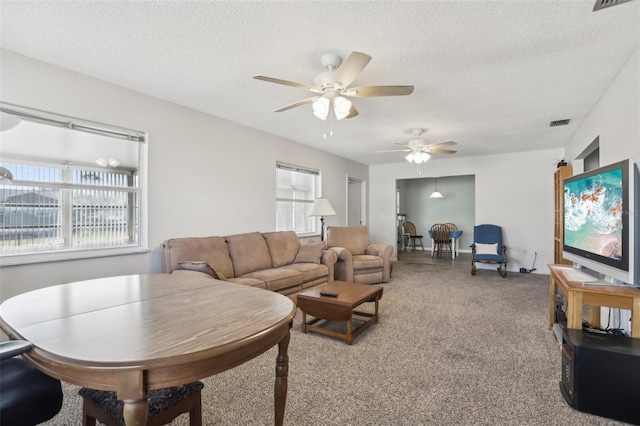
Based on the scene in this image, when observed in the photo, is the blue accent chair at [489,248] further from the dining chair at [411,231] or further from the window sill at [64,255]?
the window sill at [64,255]

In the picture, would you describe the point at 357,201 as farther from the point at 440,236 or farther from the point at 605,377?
the point at 605,377

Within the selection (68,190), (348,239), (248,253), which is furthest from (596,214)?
(68,190)

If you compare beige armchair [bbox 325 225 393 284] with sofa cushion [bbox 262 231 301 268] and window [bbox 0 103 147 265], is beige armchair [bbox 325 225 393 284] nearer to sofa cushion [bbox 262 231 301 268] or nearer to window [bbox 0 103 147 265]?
sofa cushion [bbox 262 231 301 268]

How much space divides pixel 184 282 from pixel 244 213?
2.68m

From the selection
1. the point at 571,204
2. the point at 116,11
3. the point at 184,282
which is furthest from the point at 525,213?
the point at 116,11

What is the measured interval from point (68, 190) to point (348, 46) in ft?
9.20

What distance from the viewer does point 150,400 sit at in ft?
4.08

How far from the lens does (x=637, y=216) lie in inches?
80.0

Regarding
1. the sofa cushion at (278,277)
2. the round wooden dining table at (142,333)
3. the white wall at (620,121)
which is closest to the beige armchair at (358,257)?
the sofa cushion at (278,277)

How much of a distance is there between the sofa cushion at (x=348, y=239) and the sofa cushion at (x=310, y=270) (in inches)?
44.8

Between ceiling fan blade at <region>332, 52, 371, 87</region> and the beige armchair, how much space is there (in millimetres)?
3145

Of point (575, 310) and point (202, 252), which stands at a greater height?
point (202, 252)

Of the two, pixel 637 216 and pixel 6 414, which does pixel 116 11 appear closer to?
pixel 6 414

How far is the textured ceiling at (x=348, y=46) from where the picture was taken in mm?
1922
